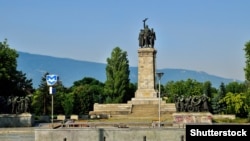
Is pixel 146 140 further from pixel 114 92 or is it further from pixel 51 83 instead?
pixel 114 92

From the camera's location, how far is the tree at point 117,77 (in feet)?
292

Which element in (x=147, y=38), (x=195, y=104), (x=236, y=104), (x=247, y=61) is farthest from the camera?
(x=236, y=104)

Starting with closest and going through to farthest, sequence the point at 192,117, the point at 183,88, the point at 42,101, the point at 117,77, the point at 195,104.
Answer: the point at 192,117, the point at 195,104, the point at 42,101, the point at 117,77, the point at 183,88

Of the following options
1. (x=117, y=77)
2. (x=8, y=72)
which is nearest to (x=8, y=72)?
(x=8, y=72)

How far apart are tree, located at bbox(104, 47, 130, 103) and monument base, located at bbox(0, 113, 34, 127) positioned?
127 ft

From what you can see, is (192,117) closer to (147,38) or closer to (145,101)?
(145,101)

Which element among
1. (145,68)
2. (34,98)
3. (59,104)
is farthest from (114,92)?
(145,68)

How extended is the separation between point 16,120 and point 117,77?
40.7 meters

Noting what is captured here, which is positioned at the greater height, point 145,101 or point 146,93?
point 146,93

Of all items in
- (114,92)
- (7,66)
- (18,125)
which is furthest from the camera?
(114,92)

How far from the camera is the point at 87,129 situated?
27016mm

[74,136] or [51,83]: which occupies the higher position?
[51,83]

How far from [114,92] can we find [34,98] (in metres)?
16.5

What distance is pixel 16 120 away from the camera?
50.1 meters
